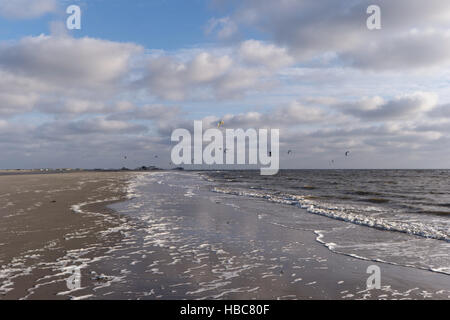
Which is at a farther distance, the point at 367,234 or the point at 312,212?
the point at 312,212

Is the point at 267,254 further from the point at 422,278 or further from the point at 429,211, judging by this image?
the point at 429,211

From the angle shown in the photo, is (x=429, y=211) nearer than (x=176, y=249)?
No

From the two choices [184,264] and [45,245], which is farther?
[45,245]

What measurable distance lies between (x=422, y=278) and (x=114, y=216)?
14685 millimetres

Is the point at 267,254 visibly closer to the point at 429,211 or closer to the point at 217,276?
the point at 217,276

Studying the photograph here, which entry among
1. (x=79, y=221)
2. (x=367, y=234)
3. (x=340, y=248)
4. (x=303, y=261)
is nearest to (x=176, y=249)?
(x=303, y=261)

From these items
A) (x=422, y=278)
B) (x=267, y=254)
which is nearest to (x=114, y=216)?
(x=267, y=254)

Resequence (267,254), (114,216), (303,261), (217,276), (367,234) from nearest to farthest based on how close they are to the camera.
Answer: (217,276), (303,261), (267,254), (367,234), (114,216)

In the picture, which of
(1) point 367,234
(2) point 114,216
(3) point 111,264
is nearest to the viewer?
(3) point 111,264

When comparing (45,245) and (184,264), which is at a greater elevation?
(45,245)

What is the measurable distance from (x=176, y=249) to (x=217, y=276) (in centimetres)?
299

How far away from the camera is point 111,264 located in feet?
28.3
